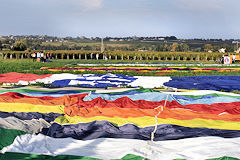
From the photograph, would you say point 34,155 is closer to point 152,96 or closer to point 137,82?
point 152,96

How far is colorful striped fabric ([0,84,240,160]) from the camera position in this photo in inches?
181

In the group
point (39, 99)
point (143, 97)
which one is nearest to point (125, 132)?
point (143, 97)

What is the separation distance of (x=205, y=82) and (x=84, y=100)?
5.54 meters

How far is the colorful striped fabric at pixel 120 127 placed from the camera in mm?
4594

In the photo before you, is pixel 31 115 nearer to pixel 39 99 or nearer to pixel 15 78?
pixel 39 99

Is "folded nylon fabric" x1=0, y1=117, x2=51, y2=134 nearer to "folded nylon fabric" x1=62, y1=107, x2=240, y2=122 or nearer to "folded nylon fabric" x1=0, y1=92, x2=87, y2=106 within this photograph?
"folded nylon fabric" x1=62, y1=107, x2=240, y2=122

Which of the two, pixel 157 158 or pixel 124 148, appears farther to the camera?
pixel 124 148

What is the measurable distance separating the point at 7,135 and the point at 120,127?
1.89 meters

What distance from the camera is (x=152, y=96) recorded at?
839cm

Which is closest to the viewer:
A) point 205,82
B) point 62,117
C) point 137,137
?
point 137,137

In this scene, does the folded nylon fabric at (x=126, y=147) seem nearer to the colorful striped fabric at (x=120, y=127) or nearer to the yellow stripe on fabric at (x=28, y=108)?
the colorful striped fabric at (x=120, y=127)

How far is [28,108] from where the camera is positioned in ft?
23.4

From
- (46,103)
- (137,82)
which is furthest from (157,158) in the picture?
(137,82)

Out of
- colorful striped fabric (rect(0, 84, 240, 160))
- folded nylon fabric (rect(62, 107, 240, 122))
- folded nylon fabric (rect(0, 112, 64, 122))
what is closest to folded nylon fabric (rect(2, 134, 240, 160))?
colorful striped fabric (rect(0, 84, 240, 160))
